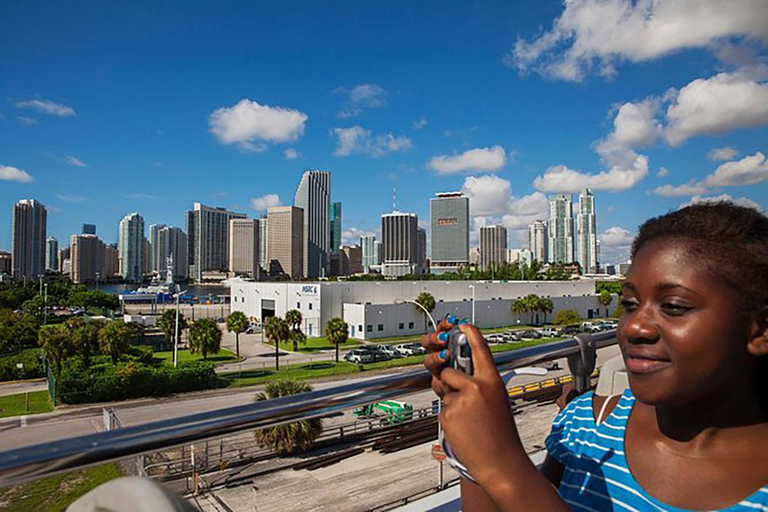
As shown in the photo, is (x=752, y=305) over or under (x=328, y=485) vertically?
over

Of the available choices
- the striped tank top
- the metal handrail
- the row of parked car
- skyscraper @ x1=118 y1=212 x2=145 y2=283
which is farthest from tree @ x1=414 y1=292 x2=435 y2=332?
skyscraper @ x1=118 y1=212 x2=145 y2=283

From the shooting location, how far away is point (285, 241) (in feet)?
610

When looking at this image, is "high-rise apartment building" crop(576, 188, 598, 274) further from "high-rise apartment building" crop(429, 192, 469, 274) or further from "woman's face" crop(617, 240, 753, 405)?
"woman's face" crop(617, 240, 753, 405)

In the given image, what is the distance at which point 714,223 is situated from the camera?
0.90 m

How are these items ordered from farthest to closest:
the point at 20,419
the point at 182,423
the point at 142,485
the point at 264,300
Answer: the point at 264,300 → the point at 20,419 → the point at 182,423 → the point at 142,485

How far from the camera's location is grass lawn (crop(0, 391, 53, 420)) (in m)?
19.8

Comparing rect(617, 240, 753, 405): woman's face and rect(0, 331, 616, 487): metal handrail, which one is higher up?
rect(617, 240, 753, 405): woman's face

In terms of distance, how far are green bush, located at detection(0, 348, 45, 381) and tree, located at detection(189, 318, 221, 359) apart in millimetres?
8550

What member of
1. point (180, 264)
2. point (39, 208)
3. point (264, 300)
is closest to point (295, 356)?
point (264, 300)

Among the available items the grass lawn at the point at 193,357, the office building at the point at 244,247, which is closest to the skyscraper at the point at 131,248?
the office building at the point at 244,247

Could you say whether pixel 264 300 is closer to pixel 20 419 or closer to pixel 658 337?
pixel 20 419

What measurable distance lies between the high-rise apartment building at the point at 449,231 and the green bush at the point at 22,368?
477 feet

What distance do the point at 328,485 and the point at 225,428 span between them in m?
7.28

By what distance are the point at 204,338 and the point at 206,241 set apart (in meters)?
166
